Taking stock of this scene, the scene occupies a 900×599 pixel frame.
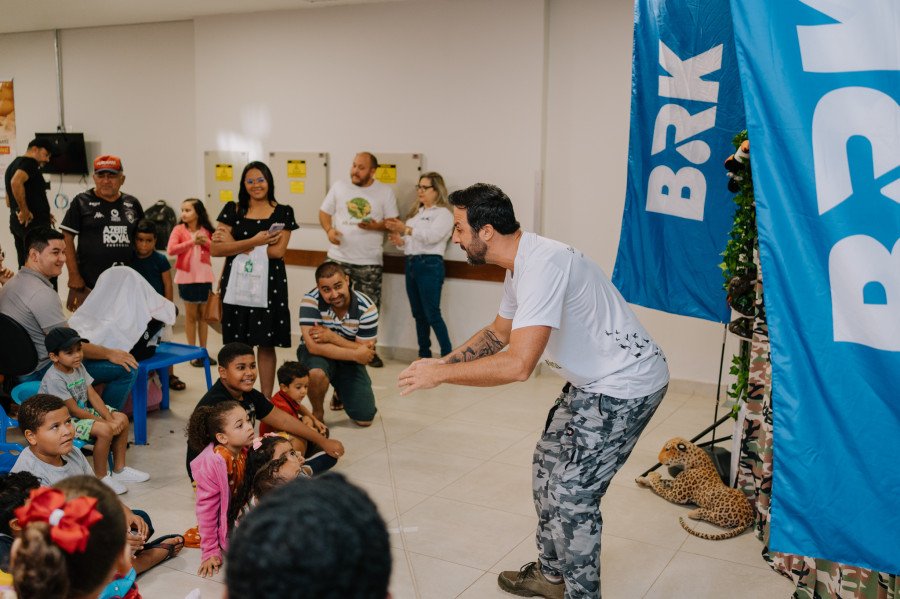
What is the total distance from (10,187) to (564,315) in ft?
20.3

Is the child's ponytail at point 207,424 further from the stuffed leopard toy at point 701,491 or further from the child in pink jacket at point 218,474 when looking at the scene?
the stuffed leopard toy at point 701,491

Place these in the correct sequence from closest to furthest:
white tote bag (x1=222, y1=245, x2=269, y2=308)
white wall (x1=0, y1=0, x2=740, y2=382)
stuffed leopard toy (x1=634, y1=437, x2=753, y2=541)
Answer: stuffed leopard toy (x1=634, y1=437, x2=753, y2=541) < white tote bag (x1=222, y1=245, x2=269, y2=308) < white wall (x1=0, y1=0, x2=740, y2=382)

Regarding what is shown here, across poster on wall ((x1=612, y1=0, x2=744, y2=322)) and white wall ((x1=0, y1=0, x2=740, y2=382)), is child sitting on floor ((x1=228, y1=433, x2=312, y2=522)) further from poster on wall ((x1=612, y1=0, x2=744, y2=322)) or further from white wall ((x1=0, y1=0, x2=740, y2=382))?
white wall ((x1=0, y1=0, x2=740, y2=382))

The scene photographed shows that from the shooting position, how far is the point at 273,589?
99 cm

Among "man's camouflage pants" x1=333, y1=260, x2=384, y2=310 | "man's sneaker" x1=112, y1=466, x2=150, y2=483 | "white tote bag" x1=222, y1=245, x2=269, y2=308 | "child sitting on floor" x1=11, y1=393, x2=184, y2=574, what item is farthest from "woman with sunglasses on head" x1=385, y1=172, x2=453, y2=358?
"child sitting on floor" x1=11, y1=393, x2=184, y2=574

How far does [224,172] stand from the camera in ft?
26.6

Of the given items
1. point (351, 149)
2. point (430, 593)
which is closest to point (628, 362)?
point (430, 593)

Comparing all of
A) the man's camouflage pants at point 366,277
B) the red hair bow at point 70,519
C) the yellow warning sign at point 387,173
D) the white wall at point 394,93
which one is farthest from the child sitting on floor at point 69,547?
the yellow warning sign at point 387,173

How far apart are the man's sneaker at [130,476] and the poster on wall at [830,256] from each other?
11.6ft

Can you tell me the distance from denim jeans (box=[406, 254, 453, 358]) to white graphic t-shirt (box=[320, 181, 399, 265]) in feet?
1.15

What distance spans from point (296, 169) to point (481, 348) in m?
4.97

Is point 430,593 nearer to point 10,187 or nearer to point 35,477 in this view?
point 35,477

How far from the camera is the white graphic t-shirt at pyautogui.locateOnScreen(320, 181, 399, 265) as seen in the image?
711cm

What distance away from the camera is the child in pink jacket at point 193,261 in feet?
22.3
